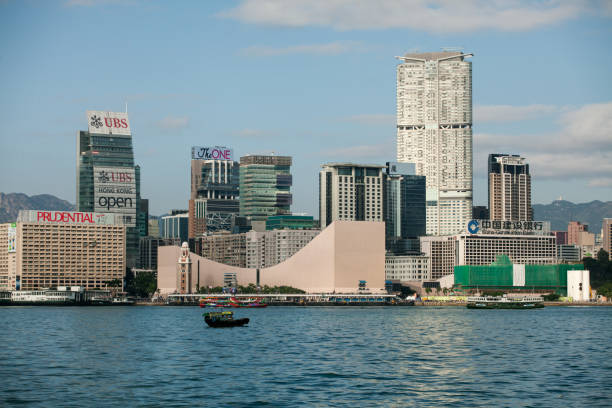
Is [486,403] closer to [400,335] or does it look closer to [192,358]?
[192,358]

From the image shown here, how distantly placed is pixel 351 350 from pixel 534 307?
11473cm

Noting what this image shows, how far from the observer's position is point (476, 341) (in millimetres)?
77625

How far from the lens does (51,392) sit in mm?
46312

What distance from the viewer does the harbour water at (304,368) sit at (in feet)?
148

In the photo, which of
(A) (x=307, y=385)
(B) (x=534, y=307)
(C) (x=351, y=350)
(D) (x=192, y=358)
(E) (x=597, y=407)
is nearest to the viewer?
(E) (x=597, y=407)

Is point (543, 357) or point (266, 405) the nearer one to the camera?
point (266, 405)

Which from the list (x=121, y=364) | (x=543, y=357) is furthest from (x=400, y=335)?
(x=121, y=364)

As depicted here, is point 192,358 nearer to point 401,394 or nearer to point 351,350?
point 351,350

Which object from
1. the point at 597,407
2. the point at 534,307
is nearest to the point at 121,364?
the point at 597,407

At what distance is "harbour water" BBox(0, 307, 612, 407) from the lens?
4497cm

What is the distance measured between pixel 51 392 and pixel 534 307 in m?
141

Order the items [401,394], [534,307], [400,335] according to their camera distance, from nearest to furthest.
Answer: [401,394] → [400,335] → [534,307]

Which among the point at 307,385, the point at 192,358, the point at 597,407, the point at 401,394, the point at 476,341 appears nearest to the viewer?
the point at 597,407

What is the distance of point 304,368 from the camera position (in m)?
56.6
